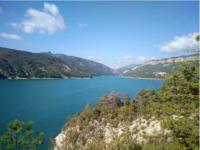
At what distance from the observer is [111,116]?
1094 inches

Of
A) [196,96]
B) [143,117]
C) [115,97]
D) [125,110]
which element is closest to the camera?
[196,96]

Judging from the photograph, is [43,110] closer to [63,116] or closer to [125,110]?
[63,116]

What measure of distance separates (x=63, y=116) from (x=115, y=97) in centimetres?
1583

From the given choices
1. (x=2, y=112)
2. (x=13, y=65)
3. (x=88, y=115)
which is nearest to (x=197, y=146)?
(x=88, y=115)

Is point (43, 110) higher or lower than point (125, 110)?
lower

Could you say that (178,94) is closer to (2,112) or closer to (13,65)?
(2,112)

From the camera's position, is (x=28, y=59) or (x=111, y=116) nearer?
(x=111, y=116)

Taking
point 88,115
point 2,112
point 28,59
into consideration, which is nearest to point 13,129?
point 88,115

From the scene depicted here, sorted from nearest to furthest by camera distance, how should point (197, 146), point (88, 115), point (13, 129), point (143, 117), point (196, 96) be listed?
1. point (197, 146)
2. point (196, 96)
3. point (13, 129)
4. point (143, 117)
5. point (88, 115)

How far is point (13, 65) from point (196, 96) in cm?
17804

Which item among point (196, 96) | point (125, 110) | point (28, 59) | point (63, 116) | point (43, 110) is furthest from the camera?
point (28, 59)

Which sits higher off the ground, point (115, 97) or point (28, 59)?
point (28, 59)

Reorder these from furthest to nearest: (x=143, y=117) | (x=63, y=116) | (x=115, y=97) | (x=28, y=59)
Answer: (x=28, y=59) → (x=63, y=116) → (x=115, y=97) → (x=143, y=117)

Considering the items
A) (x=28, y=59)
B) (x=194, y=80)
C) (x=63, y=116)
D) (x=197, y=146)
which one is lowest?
(x=63, y=116)
